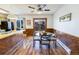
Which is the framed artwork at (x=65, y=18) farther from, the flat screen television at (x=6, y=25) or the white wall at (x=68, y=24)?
the flat screen television at (x=6, y=25)

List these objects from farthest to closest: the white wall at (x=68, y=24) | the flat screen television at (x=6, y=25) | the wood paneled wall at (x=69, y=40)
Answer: the flat screen television at (x=6, y=25) → the white wall at (x=68, y=24) → the wood paneled wall at (x=69, y=40)

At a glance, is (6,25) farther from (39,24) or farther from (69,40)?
(69,40)

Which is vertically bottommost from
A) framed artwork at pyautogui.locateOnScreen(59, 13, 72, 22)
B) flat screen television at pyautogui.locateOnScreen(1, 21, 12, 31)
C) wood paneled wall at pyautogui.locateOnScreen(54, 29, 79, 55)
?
wood paneled wall at pyautogui.locateOnScreen(54, 29, 79, 55)

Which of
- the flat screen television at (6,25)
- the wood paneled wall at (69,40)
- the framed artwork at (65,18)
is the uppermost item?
the framed artwork at (65,18)

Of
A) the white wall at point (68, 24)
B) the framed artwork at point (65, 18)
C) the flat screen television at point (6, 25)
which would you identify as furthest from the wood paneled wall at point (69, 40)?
the flat screen television at point (6, 25)

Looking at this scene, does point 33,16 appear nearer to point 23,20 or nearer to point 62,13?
point 23,20

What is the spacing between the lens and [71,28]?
7.34ft

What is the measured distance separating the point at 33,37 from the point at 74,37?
3.05 ft

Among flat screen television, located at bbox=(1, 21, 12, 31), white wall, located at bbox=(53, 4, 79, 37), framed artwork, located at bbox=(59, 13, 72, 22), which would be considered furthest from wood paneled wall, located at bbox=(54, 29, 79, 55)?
flat screen television, located at bbox=(1, 21, 12, 31)

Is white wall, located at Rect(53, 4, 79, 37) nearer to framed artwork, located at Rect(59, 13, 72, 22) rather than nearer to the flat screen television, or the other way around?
framed artwork, located at Rect(59, 13, 72, 22)

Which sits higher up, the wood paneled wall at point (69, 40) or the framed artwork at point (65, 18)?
the framed artwork at point (65, 18)

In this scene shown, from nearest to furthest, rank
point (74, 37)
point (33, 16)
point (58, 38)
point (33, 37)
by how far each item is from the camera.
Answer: point (74, 37) < point (58, 38) < point (33, 16) < point (33, 37)

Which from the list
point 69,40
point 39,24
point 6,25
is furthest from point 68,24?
point 6,25

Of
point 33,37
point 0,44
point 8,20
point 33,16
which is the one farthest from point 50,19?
point 0,44
